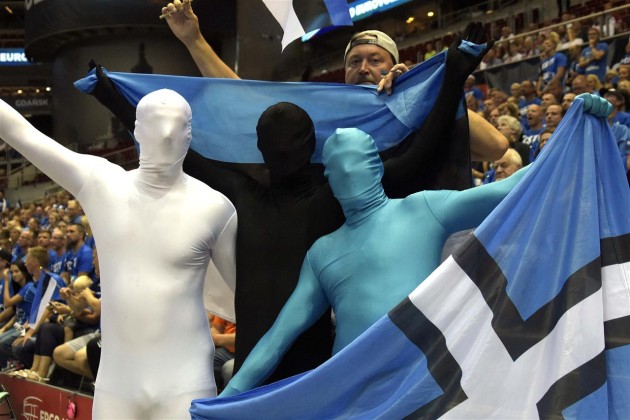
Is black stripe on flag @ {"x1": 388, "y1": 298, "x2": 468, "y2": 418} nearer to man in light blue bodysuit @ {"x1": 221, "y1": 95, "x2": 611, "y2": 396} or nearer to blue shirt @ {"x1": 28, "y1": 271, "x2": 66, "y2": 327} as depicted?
man in light blue bodysuit @ {"x1": 221, "y1": 95, "x2": 611, "y2": 396}

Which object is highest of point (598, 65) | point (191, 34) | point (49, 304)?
point (191, 34)

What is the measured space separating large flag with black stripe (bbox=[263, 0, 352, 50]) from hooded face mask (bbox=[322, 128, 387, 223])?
0.94m

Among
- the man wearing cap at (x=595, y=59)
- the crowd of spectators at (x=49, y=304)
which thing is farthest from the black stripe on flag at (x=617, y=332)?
the man wearing cap at (x=595, y=59)

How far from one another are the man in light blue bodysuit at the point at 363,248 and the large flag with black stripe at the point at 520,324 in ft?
0.48

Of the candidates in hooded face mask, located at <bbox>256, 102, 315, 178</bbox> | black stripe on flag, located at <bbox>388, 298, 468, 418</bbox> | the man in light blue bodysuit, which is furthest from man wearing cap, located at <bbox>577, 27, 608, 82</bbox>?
black stripe on flag, located at <bbox>388, 298, 468, 418</bbox>

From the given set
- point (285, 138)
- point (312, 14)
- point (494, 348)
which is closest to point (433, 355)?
point (494, 348)

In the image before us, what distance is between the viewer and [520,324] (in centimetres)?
238

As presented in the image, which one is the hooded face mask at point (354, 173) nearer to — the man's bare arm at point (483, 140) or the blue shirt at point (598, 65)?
the man's bare arm at point (483, 140)

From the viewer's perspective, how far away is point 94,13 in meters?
24.2

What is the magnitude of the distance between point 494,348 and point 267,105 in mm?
1406

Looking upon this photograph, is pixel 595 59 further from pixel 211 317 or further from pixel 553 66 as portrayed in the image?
pixel 211 317

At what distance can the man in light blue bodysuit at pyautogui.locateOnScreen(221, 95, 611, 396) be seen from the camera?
261cm

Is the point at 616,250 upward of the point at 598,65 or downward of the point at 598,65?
downward

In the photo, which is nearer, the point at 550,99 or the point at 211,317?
the point at 211,317
